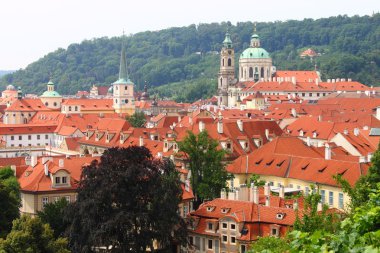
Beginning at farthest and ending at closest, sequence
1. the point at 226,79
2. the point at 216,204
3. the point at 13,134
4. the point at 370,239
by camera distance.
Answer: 1. the point at 226,79
2. the point at 13,134
3. the point at 216,204
4. the point at 370,239

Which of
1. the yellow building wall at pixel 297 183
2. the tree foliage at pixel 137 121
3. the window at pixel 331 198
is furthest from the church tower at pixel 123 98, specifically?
the window at pixel 331 198

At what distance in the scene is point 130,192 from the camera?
125ft

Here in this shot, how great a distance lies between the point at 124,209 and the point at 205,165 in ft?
52.1

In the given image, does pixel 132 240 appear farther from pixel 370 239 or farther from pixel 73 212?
pixel 370 239

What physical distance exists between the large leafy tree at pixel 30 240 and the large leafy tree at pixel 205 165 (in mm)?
18075

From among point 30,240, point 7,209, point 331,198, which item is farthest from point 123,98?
point 30,240

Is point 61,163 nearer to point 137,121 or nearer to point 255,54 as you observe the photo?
point 137,121

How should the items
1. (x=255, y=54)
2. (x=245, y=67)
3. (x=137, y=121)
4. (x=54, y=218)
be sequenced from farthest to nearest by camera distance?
(x=245, y=67) < (x=255, y=54) < (x=137, y=121) < (x=54, y=218)

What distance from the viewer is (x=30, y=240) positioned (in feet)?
106

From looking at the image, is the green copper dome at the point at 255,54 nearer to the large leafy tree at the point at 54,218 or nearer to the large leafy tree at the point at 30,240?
the large leafy tree at the point at 54,218

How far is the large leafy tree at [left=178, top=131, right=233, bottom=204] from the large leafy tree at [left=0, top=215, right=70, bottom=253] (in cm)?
1808

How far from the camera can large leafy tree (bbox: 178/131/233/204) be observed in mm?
50562

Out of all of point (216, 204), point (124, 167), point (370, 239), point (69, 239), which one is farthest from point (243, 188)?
point (370, 239)

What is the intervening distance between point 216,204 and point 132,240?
19.3ft
